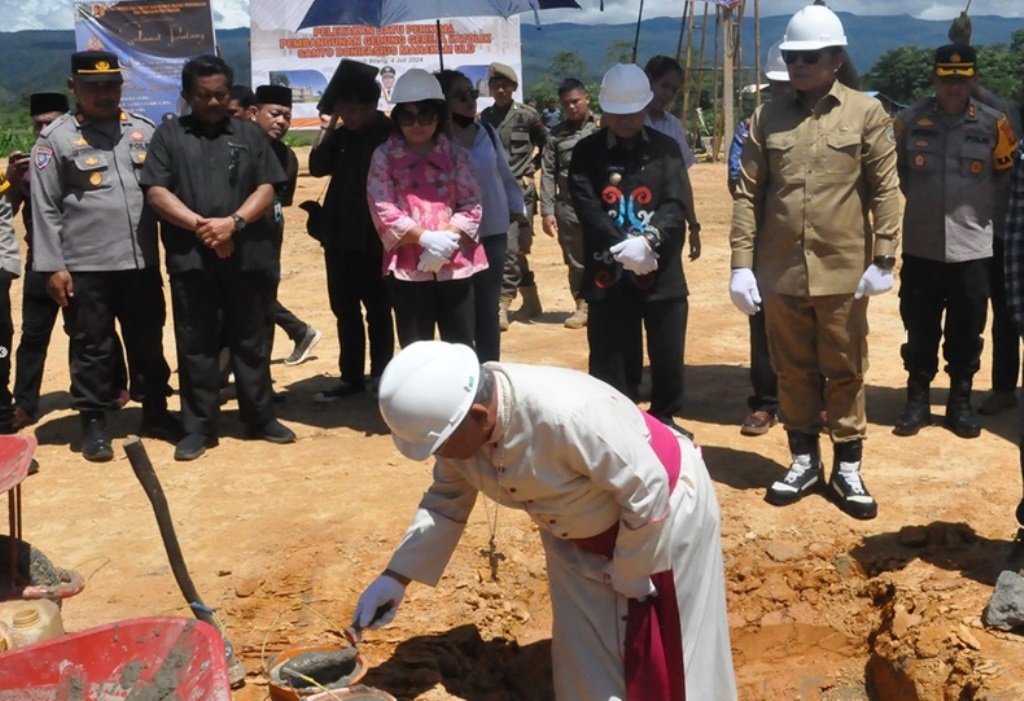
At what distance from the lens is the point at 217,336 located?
688cm

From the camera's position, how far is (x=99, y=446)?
268 inches

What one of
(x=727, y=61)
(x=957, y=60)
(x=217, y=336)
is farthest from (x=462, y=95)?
(x=727, y=61)

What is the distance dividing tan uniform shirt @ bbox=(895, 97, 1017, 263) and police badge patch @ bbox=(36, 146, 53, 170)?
4669 mm

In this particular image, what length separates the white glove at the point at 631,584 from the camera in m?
3.73

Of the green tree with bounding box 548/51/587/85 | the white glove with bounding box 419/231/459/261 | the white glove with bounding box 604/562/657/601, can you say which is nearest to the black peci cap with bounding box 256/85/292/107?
the white glove with bounding box 419/231/459/261

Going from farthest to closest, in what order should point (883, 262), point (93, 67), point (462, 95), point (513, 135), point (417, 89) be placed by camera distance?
1. point (513, 135)
2. point (462, 95)
3. point (417, 89)
4. point (93, 67)
5. point (883, 262)

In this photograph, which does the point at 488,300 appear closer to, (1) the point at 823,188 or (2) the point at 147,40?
(1) the point at 823,188

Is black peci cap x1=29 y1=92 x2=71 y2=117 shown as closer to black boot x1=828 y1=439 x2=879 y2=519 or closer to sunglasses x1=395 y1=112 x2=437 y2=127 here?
sunglasses x1=395 y1=112 x2=437 y2=127

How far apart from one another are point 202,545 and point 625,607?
8.18 feet

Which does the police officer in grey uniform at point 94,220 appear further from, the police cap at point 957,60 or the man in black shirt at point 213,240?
the police cap at point 957,60

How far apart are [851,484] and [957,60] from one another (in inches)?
93.2

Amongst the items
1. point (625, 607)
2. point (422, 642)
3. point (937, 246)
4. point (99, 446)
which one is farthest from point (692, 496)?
point (99, 446)

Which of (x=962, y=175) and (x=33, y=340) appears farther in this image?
(x=33, y=340)

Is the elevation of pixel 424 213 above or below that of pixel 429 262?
above
